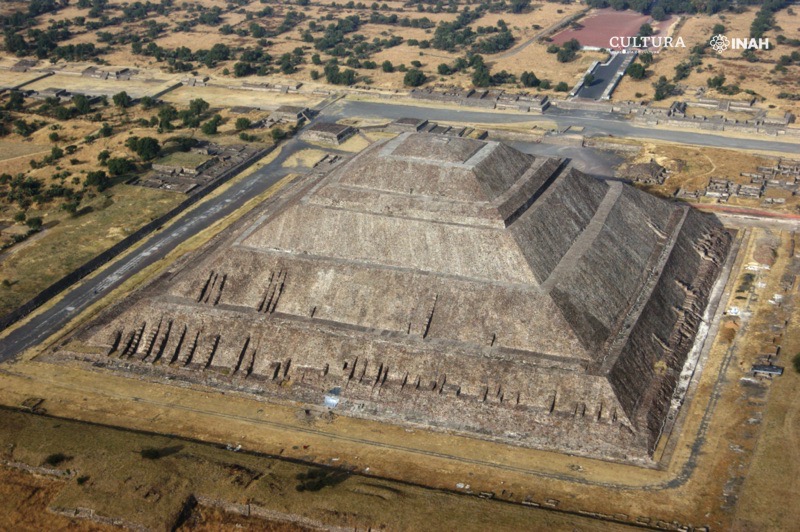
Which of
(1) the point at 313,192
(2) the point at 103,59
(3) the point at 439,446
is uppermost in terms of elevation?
(1) the point at 313,192

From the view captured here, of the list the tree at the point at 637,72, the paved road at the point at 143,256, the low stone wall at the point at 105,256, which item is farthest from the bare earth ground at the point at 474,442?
the tree at the point at 637,72

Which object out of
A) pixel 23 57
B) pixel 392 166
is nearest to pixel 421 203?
pixel 392 166

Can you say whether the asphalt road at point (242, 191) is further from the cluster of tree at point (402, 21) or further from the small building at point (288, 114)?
the cluster of tree at point (402, 21)

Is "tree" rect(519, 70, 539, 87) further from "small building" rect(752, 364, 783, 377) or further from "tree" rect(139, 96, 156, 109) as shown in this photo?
"small building" rect(752, 364, 783, 377)

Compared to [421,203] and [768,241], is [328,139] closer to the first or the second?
[421,203]

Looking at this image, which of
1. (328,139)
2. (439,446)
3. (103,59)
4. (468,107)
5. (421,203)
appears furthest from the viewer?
(103,59)

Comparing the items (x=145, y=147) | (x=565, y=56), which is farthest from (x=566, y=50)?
(x=145, y=147)

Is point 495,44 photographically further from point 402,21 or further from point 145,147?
point 145,147

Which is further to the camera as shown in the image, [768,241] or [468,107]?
[468,107]
